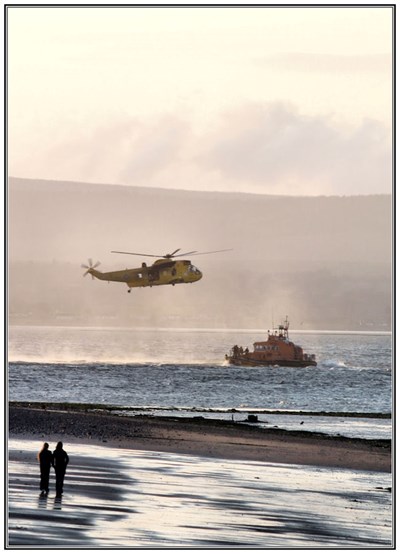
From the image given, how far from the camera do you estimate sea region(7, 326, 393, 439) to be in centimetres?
6875

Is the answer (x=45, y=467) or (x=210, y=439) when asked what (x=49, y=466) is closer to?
(x=45, y=467)

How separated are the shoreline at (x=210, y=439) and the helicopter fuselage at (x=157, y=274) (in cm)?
4937

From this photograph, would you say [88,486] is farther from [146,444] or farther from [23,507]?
[146,444]

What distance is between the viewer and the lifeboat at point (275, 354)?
134 meters

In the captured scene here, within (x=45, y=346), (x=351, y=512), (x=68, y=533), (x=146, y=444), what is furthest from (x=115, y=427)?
(x=45, y=346)

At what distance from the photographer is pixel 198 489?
34.9 metres

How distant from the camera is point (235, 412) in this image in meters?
69.6

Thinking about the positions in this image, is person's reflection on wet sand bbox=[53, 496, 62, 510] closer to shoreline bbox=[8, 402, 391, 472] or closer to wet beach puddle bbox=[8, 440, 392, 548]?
wet beach puddle bbox=[8, 440, 392, 548]

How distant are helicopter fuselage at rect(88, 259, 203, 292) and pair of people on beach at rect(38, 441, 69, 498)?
69316 mm

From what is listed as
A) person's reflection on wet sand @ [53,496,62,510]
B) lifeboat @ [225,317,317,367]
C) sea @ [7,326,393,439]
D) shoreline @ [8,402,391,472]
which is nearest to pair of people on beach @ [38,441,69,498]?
person's reflection on wet sand @ [53,496,62,510]

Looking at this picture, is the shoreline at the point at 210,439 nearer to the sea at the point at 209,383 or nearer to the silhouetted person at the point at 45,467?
the sea at the point at 209,383

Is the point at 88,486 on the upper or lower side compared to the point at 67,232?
lower

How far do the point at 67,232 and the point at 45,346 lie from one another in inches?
2401

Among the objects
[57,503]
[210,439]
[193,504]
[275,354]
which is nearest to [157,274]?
[275,354]
